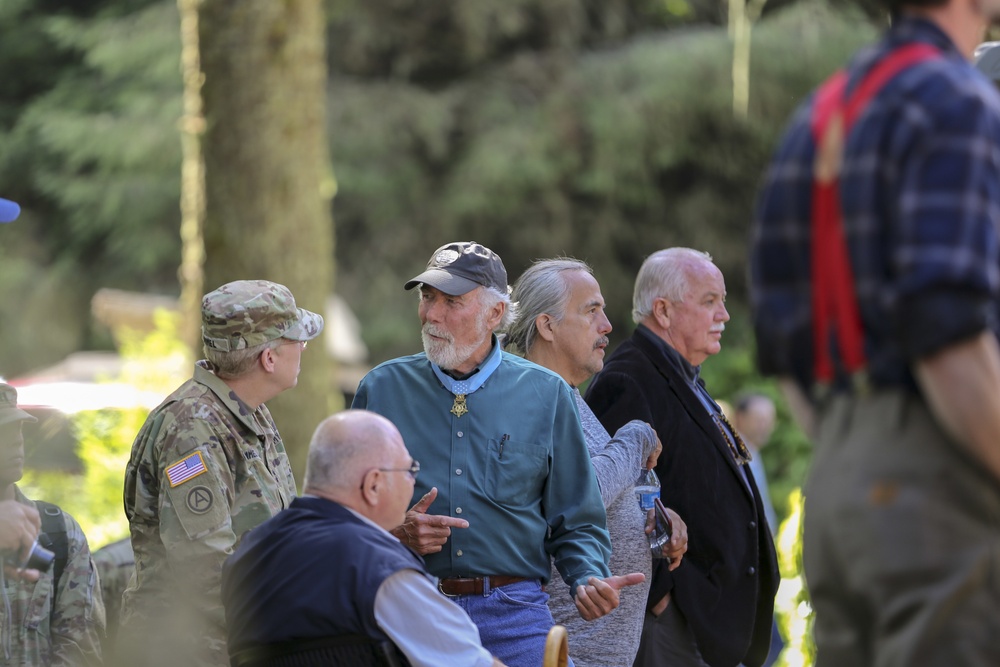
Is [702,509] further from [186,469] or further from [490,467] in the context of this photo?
[186,469]

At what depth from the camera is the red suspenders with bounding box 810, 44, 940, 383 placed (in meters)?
2.16

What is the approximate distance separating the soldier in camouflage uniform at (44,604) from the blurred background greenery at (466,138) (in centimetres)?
1364

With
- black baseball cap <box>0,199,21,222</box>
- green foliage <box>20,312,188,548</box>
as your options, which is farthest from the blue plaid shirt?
green foliage <box>20,312,188,548</box>

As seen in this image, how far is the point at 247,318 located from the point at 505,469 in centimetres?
89

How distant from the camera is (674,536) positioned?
4.48 metres

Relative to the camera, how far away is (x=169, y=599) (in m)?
3.80

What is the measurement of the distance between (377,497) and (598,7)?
17330 mm

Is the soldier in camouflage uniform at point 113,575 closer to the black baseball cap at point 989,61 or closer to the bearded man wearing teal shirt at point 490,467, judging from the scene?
the bearded man wearing teal shirt at point 490,467

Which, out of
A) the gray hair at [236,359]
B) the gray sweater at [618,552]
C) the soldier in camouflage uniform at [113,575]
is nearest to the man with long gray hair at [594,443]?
the gray sweater at [618,552]

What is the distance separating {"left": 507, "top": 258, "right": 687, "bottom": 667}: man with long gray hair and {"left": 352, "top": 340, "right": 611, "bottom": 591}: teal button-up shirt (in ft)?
0.68

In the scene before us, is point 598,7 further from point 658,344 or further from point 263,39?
point 658,344

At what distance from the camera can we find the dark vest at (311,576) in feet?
10.1

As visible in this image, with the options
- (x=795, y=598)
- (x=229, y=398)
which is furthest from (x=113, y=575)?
(x=795, y=598)

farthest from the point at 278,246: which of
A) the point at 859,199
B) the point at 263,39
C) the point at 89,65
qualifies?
the point at 89,65
